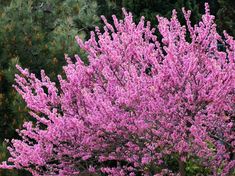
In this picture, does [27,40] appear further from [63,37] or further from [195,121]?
[195,121]

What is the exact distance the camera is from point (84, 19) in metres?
8.74

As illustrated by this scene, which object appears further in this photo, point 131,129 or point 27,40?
point 27,40

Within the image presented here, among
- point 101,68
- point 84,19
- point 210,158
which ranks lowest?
point 210,158

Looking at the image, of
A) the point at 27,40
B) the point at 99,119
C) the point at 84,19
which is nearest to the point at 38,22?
the point at 27,40

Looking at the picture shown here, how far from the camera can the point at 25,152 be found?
4.84 metres

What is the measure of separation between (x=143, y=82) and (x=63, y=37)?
2.66 meters

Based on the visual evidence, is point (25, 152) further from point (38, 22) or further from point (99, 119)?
point (38, 22)

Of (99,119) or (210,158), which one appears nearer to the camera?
(99,119)

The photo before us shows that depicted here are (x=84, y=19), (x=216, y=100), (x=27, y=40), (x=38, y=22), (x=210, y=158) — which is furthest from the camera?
(x=84, y=19)

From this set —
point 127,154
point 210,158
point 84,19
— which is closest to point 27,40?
point 84,19

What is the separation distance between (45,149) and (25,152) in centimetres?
23

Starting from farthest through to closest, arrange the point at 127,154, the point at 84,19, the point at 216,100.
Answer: the point at 84,19 → the point at 127,154 → the point at 216,100

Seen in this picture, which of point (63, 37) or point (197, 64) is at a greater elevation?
point (63, 37)

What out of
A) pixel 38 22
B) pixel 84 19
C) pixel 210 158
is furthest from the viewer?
pixel 84 19
